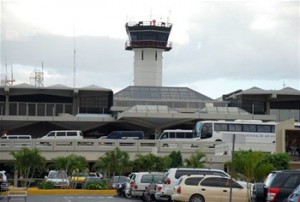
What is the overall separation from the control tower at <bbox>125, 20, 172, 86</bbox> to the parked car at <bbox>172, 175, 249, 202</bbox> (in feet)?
274

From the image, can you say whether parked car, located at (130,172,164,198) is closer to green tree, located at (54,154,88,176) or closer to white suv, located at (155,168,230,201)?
white suv, located at (155,168,230,201)

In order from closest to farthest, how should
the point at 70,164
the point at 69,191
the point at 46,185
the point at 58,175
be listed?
the point at 69,191
the point at 46,185
the point at 70,164
the point at 58,175

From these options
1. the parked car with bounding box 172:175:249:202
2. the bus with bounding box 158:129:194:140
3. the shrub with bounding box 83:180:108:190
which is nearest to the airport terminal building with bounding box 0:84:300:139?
the bus with bounding box 158:129:194:140

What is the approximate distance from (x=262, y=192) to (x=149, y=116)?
230ft

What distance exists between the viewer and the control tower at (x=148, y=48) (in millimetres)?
113625

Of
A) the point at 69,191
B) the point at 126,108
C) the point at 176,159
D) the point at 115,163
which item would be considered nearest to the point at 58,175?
the point at 115,163

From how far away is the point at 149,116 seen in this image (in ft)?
303

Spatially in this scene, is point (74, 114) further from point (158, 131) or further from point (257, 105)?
point (257, 105)

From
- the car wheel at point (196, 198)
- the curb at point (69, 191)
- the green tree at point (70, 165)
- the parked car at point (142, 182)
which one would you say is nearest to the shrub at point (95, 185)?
the curb at point (69, 191)

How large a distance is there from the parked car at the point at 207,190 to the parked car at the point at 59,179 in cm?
2237

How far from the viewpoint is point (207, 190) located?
97.7 feet

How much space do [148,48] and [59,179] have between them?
63.3 meters

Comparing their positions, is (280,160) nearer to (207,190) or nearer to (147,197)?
(147,197)

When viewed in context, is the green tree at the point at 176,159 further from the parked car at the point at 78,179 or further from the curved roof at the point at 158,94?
the curved roof at the point at 158,94
